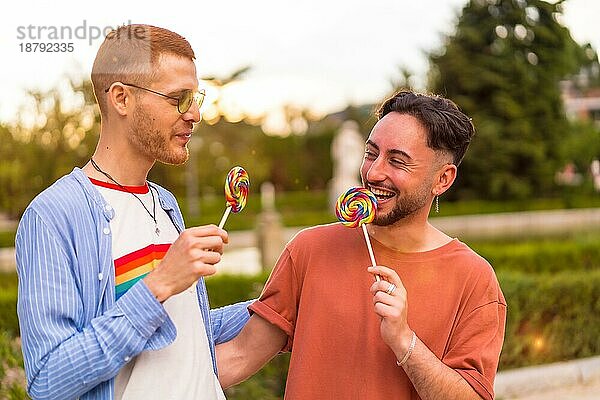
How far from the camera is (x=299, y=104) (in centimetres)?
2869

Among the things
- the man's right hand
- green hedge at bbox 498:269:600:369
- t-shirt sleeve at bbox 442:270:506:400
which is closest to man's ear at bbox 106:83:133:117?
the man's right hand

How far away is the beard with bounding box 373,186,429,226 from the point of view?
207 cm

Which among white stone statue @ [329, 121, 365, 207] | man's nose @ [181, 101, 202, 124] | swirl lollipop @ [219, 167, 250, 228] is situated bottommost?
white stone statue @ [329, 121, 365, 207]

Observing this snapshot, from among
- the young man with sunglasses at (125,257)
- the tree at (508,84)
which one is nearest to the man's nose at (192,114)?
the young man with sunglasses at (125,257)

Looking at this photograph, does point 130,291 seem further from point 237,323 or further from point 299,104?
point 299,104

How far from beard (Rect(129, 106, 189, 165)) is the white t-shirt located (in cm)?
8

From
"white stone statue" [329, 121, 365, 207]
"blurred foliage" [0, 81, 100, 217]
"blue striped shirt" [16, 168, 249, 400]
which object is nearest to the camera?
"blue striped shirt" [16, 168, 249, 400]

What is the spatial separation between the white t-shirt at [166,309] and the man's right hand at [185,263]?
11 centimetres

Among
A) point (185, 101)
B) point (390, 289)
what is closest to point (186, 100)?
point (185, 101)

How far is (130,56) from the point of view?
1754 millimetres

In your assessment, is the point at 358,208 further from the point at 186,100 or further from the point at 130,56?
the point at 130,56

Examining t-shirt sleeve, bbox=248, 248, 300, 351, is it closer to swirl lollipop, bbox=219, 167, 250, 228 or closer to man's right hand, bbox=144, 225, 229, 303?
swirl lollipop, bbox=219, 167, 250, 228

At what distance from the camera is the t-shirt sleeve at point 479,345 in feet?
6.44

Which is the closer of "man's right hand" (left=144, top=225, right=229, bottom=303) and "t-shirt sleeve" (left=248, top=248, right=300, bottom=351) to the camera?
"man's right hand" (left=144, top=225, right=229, bottom=303)
